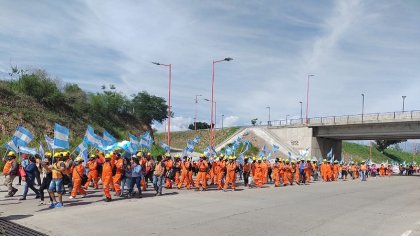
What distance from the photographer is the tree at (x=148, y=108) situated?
61.3 metres

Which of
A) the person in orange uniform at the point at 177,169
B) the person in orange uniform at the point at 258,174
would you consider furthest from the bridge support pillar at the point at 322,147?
the person in orange uniform at the point at 177,169

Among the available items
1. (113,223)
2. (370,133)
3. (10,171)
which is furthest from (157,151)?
(113,223)

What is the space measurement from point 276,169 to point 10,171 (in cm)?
1385

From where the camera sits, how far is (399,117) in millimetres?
42719

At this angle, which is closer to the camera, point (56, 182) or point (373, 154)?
point (56, 182)

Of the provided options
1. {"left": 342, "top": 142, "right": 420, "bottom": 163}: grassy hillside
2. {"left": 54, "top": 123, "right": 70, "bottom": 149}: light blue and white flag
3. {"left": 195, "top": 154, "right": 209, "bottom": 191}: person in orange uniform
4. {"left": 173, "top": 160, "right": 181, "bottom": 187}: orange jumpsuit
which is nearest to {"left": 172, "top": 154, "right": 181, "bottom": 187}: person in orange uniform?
{"left": 173, "top": 160, "right": 181, "bottom": 187}: orange jumpsuit

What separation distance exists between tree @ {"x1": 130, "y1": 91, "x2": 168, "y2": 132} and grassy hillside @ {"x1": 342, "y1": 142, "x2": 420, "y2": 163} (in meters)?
36.3

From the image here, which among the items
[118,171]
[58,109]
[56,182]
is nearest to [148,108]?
[58,109]

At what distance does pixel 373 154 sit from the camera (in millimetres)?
90938

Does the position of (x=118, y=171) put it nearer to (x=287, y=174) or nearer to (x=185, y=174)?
(x=185, y=174)

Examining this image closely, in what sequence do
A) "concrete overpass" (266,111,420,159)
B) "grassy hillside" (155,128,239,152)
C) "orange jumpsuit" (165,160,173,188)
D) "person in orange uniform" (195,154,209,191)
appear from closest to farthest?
"person in orange uniform" (195,154,209,191)
"orange jumpsuit" (165,160,173,188)
"concrete overpass" (266,111,420,159)
"grassy hillside" (155,128,239,152)

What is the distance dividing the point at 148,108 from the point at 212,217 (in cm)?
5321

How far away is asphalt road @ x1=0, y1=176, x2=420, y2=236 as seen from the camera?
367 inches

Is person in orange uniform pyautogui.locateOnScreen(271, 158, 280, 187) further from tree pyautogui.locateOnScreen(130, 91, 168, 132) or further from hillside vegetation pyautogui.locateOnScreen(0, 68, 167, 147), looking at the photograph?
tree pyautogui.locateOnScreen(130, 91, 168, 132)
